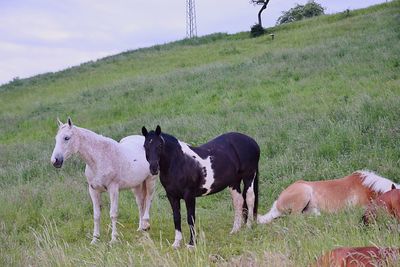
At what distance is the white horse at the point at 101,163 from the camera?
6.89m

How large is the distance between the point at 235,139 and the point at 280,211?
4.21ft

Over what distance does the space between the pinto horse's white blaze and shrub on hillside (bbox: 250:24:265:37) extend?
33.7 metres

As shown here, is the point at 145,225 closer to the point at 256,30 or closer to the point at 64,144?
the point at 64,144

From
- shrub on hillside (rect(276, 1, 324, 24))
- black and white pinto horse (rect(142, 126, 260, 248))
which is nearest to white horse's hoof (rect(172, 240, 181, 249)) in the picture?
black and white pinto horse (rect(142, 126, 260, 248))

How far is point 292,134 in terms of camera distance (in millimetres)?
10984

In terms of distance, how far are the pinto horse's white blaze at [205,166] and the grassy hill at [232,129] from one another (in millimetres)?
750

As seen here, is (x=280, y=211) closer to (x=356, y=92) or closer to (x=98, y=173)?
(x=98, y=173)

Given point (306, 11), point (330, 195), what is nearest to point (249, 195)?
point (330, 195)

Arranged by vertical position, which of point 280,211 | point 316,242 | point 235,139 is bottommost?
point 280,211

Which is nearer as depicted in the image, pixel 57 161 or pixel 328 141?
pixel 57 161

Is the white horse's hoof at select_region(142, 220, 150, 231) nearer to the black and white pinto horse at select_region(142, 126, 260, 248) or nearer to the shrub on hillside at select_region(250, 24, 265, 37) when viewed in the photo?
the black and white pinto horse at select_region(142, 126, 260, 248)

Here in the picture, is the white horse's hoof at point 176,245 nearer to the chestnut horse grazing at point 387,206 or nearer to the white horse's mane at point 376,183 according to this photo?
the chestnut horse grazing at point 387,206

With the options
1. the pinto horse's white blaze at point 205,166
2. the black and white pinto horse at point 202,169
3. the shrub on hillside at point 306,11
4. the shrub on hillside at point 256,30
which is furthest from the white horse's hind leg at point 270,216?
the shrub on hillside at point 306,11

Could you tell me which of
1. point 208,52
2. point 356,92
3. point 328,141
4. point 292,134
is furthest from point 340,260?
point 208,52
